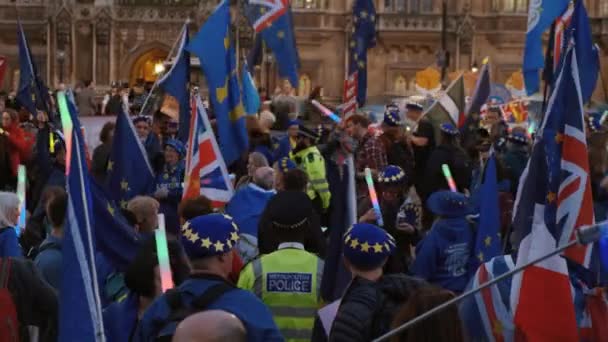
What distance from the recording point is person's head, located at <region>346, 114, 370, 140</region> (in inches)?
530

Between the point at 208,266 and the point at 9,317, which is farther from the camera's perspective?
the point at 9,317

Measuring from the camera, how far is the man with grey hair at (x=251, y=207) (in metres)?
9.05

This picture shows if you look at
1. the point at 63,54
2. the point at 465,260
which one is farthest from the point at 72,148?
the point at 63,54

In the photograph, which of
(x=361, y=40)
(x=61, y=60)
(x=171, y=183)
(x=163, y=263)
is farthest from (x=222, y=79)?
(x=61, y=60)

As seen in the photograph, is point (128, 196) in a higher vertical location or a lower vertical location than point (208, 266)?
lower

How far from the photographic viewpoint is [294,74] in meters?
16.8

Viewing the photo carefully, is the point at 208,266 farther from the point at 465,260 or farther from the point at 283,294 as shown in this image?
the point at 465,260

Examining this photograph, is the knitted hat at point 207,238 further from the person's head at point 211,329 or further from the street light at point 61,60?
the street light at point 61,60

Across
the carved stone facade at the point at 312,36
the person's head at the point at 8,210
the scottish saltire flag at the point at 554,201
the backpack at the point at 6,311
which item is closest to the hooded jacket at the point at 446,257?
the scottish saltire flag at the point at 554,201

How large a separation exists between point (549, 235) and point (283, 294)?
149 centimetres

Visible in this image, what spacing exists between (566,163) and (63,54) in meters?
31.5

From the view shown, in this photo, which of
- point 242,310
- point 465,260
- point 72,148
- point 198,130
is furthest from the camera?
point 198,130

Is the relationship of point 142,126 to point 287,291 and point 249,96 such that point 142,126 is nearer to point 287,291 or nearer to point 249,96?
point 249,96

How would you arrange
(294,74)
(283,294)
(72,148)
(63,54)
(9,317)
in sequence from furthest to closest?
1. (63,54)
2. (294,74)
3. (283,294)
4. (9,317)
5. (72,148)
